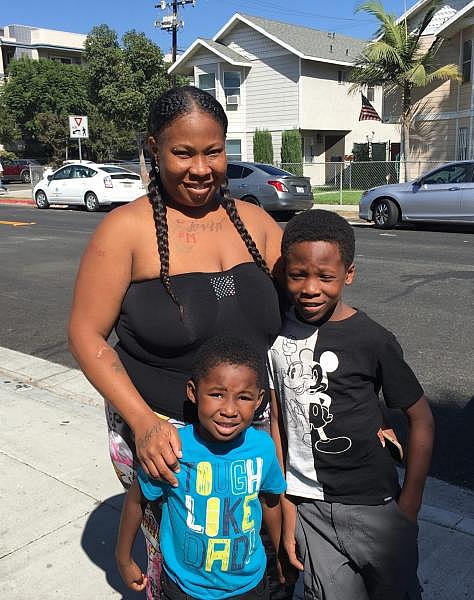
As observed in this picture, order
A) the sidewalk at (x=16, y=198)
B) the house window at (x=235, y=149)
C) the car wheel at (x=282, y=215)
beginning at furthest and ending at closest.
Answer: the house window at (x=235, y=149), the sidewalk at (x=16, y=198), the car wheel at (x=282, y=215)

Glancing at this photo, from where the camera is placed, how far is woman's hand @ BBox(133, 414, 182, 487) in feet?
5.33

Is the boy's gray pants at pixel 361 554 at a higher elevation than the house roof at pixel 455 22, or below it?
below

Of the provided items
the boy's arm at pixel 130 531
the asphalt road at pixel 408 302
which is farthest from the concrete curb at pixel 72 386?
the boy's arm at pixel 130 531

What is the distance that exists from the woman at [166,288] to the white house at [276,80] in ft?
89.2

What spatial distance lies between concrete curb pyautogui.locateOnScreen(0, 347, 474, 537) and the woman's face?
1.97 m

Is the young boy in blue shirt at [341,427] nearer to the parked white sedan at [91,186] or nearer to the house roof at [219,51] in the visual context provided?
the parked white sedan at [91,186]

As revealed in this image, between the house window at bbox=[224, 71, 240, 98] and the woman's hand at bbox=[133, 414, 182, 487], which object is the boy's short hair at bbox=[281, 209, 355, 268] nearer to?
the woman's hand at bbox=[133, 414, 182, 487]

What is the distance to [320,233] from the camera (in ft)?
5.83

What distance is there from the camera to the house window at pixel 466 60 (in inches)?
815

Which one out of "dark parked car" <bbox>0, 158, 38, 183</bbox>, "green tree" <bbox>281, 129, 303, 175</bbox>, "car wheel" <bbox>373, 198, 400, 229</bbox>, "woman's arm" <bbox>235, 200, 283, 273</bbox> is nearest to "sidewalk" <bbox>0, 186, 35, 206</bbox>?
"green tree" <bbox>281, 129, 303, 175</bbox>

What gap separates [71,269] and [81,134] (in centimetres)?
1562

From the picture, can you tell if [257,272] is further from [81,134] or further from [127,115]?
[127,115]

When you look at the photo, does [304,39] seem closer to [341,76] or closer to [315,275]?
[341,76]

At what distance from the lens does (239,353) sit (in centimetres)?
167
